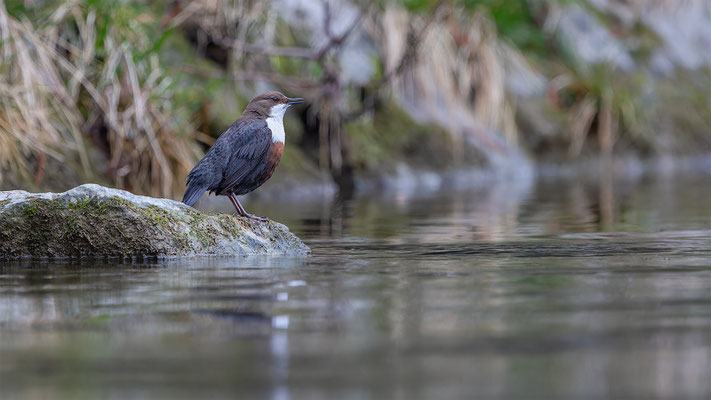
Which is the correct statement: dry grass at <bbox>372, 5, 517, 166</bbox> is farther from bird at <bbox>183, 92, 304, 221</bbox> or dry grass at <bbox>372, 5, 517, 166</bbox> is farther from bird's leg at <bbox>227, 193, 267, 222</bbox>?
bird's leg at <bbox>227, 193, 267, 222</bbox>

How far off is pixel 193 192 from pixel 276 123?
666 millimetres

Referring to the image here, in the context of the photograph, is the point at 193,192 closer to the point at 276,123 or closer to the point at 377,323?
the point at 276,123

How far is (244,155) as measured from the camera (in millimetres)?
5887

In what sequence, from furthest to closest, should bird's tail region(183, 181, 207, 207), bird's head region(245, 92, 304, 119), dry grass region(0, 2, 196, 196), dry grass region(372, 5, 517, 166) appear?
dry grass region(372, 5, 517, 166)
dry grass region(0, 2, 196, 196)
bird's head region(245, 92, 304, 119)
bird's tail region(183, 181, 207, 207)

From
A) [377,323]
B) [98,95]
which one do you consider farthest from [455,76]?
[377,323]

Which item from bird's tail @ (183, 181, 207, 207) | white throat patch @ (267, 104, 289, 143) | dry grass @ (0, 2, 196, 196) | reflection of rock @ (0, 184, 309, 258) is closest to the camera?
reflection of rock @ (0, 184, 309, 258)

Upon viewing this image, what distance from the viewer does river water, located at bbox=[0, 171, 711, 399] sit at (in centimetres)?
245

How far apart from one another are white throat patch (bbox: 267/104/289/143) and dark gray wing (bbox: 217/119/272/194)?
64 mm

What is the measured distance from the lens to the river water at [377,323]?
2.45m

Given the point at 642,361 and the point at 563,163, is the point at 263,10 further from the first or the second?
the point at 642,361

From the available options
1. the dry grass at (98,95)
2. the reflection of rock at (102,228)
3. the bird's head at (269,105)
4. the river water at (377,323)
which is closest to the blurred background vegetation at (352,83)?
the dry grass at (98,95)

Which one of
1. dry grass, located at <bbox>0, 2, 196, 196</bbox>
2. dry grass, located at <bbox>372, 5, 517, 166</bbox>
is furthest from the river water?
dry grass, located at <bbox>372, 5, 517, 166</bbox>

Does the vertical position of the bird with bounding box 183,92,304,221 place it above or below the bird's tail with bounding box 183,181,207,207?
above

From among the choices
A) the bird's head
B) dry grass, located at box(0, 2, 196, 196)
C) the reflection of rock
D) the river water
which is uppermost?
dry grass, located at box(0, 2, 196, 196)
